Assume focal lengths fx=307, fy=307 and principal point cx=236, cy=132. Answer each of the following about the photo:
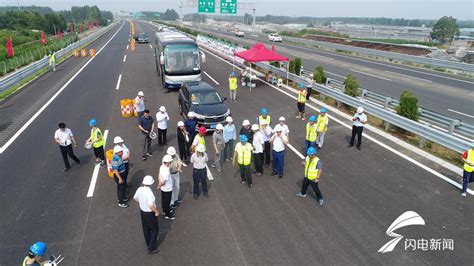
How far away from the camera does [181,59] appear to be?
20.2 metres

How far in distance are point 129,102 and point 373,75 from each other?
22039mm

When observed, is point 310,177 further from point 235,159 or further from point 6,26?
point 6,26

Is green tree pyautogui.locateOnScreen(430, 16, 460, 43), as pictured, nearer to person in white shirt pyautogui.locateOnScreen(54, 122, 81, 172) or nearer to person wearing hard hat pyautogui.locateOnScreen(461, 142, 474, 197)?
person wearing hard hat pyautogui.locateOnScreen(461, 142, 474, 197)

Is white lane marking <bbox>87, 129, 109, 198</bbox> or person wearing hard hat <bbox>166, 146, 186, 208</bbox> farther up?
person wearing hard hat <bbox>166, 146, 186, 208</bbox>

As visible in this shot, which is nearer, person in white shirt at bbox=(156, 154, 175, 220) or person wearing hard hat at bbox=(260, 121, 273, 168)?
person in white shirt at bbox=(156, 154, 175, 220)

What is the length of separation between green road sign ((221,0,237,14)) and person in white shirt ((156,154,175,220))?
152 ft

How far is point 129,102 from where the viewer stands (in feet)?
51.7

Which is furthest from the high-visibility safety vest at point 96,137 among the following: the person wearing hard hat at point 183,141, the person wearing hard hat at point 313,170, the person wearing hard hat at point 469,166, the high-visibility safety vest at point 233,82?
the person wearing hard hat at point 469,166

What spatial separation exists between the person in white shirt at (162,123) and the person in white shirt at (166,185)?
433cm

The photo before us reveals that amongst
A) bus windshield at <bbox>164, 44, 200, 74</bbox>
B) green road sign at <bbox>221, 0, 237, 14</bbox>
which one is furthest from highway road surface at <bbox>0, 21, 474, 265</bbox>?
green road sign at <bbox>221, 0, 237, 14</bbox>

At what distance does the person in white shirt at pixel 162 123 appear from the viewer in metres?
11.8

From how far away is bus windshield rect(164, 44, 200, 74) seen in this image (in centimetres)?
2003

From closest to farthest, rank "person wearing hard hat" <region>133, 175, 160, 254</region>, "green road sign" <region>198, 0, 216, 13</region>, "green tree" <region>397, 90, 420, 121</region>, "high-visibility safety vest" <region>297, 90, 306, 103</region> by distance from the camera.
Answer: "person wearing hard hat" <region>133, 175, 160, 254</region> < "green tree" <region>397, 90, 420, 121</region> < "high-visibility safety vest" <region>297, 90, 306, 103</region> < "green road sign" <region>198, 0, 216, 13</region>

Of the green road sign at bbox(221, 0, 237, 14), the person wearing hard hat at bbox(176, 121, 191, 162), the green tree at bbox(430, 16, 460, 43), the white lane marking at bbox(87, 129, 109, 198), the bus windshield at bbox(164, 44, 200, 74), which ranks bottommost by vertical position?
the white lane marking at bbox(87, 129, 109, 198)
